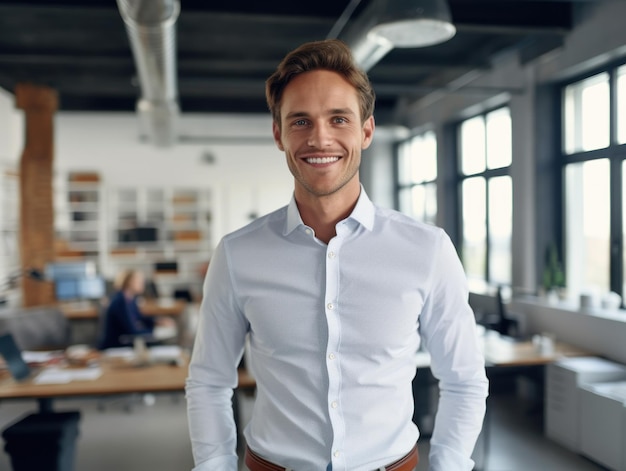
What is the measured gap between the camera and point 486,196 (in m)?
8.16

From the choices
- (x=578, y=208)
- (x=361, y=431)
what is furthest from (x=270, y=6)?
(x=361, y=431)

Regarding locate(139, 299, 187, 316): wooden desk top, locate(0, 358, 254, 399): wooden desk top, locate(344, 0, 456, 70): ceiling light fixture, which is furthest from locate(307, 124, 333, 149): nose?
locate(139, 299, 187, 316): wooden desk top

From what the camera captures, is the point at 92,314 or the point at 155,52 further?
the point at 92,314

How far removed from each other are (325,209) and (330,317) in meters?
0.26

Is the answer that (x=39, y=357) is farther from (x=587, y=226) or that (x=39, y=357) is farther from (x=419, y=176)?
(x=419, y=176)

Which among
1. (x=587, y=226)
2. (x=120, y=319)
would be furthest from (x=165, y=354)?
(x=587, y=226)

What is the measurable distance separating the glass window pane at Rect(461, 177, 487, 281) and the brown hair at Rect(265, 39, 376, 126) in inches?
283

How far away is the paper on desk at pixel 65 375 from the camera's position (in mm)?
4156

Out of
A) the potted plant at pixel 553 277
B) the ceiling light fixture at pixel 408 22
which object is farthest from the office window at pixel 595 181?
the ceiling light fixture at pixel 408 22

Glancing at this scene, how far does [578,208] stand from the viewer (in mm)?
6562

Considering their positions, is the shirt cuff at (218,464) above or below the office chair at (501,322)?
→ above

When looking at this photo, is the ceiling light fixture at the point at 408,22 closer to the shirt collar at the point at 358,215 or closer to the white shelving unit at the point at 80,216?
the shirt collar at the point at 358,215

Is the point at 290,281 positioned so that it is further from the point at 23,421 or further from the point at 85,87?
the point at 85,87

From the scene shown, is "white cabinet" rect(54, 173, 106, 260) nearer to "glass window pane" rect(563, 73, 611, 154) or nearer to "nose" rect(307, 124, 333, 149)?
"glass window pane" rect(563, 73, 611, 154)
